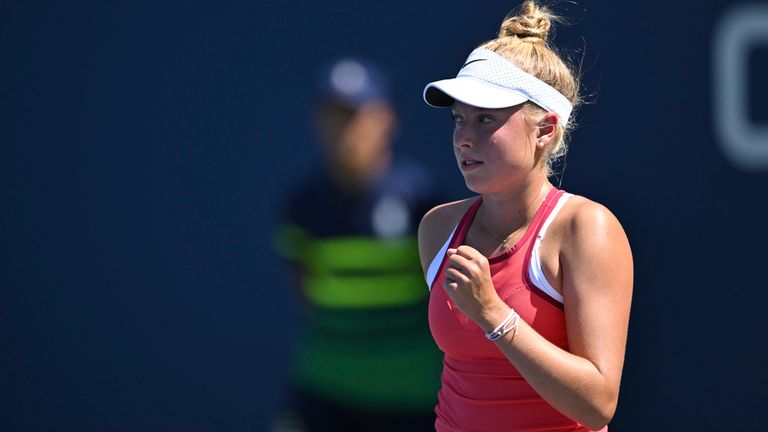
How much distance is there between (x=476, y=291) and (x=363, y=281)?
1.44m

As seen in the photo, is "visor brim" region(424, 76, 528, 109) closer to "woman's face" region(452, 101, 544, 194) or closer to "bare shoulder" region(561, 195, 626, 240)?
"woman's face" region(452, 101, 544, 194)

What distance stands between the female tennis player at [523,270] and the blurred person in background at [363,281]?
109cm

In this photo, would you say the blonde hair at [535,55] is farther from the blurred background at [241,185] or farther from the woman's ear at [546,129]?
the blurred background at [241,185]

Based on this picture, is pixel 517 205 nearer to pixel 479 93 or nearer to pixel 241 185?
pixel 479 93

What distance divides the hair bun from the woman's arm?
40 cm

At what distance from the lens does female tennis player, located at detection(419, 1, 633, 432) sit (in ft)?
6.26

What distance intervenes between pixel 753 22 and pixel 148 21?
2381 millimetres

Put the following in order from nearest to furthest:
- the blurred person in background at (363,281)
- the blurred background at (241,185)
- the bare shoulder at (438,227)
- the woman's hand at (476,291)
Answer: the woman's hand at (476,291) → the bare shoulder at (438,227) → the blurred person in background at (363,281) → the blurred background at (241,185)

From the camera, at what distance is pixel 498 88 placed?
80.6 inches

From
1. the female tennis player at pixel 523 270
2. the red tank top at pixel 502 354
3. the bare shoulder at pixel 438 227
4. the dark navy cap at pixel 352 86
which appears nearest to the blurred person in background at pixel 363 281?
the dark navy cap at pixel 352 86

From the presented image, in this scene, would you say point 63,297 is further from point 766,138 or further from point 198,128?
point 766,138

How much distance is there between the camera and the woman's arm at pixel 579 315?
6.21ft

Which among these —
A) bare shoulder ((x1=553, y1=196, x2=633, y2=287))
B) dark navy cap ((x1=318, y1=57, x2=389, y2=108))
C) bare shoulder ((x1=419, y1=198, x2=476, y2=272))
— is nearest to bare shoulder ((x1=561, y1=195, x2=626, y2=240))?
bare shoulder ((x1=553, y1=196, x2=633, y2=287))

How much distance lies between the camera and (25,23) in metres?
4.48
